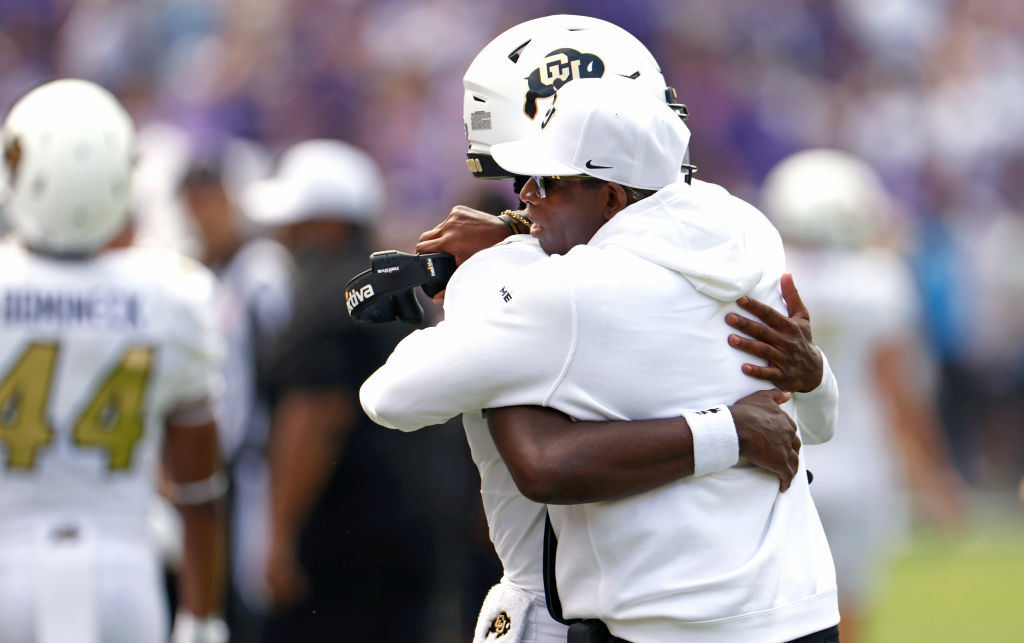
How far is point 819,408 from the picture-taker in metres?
3.21

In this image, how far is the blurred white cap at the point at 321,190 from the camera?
22.7ft

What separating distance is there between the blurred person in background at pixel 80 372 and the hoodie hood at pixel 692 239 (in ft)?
Result: 6.47

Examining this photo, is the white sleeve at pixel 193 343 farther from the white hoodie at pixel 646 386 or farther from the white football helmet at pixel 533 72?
the white hoodie at pixel 646 386

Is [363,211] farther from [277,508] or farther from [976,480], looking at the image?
[976,480]

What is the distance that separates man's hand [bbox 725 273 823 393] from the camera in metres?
2.93

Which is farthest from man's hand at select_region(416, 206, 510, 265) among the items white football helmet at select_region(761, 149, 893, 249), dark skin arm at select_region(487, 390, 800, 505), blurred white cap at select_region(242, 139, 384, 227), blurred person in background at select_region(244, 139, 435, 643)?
white football helmet at select_region(761, 149, 893, 249)

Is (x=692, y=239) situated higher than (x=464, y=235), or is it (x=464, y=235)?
(x=692, y=239)

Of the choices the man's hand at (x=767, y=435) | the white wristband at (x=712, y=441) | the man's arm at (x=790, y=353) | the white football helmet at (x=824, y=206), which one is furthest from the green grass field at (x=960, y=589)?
the white wristband at (x=712, y=441)

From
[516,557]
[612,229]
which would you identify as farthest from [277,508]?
[612,229]

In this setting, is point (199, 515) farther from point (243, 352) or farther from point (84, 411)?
point (243, 352)

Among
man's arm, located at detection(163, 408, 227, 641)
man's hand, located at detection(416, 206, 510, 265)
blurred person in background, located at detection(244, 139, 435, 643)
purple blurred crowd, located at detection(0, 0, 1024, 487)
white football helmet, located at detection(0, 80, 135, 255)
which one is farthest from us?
purple blurred crowd, located at detection(0, 0, 1024, 487)

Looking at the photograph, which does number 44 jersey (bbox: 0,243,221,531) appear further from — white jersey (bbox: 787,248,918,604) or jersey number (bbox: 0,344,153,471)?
white jersey (bbox: 787,248,918,604)

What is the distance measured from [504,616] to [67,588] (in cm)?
164

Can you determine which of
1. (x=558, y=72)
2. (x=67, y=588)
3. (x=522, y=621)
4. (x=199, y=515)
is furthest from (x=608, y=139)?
(x=199, y=515)
